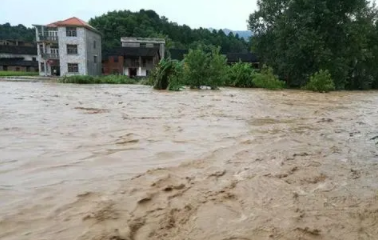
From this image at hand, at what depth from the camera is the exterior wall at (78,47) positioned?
38406mm

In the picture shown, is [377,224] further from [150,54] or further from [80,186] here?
[150,54]

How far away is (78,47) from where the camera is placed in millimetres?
38562

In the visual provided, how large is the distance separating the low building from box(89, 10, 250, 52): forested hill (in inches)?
401

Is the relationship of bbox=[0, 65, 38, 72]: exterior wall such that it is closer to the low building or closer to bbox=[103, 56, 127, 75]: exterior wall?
the low building

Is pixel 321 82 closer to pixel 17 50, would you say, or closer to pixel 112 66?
pixel 112 66

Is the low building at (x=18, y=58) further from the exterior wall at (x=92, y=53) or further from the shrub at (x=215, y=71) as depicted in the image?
the shrub at (x=215, y=71)

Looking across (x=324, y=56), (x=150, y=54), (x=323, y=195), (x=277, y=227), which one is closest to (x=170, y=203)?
(x=277, y=227)

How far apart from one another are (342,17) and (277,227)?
3031 centimetres

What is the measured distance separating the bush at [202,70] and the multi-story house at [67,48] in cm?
2085

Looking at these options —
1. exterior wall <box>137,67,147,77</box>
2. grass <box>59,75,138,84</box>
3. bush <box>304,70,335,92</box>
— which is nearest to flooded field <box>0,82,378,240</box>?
bush <box>304,70,335,92</box>

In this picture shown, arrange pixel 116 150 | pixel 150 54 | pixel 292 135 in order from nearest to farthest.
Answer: pixel 116 150 → pixel 292 135 → pixel 150 54

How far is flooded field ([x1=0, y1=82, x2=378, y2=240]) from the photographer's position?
212 cm

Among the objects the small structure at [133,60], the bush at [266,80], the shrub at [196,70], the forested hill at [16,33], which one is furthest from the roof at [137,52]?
the forested hill at [16,33]

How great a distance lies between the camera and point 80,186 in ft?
9.11
